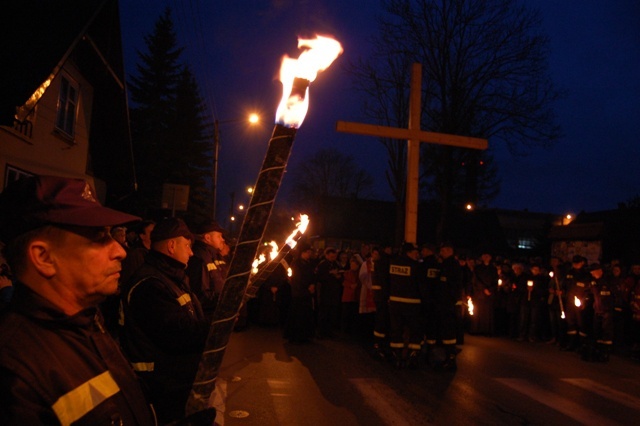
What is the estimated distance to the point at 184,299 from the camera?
3219 mm

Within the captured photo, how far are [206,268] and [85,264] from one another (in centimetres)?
371

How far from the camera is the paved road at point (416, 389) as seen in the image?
634 cm

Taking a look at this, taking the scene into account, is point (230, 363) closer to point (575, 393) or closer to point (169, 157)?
point (575, 393)

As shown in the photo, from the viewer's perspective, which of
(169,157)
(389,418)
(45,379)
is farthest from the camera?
(169,157)

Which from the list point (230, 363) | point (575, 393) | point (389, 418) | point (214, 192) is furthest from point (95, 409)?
point (214, 192)

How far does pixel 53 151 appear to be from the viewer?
12.7 metres

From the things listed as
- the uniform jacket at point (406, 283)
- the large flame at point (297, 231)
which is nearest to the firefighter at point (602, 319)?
the uniform jacket at point (406, 283)

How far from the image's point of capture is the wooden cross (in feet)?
35.5

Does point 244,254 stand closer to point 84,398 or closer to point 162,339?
point 84,398

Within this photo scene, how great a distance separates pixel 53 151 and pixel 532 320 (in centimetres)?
1371

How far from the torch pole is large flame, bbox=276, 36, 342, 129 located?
0.21ft

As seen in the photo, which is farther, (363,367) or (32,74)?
(363,367)

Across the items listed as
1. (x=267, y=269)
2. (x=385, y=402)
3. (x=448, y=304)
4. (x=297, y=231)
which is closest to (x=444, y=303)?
(x=448, y=304)

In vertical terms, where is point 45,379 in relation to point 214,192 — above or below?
below
